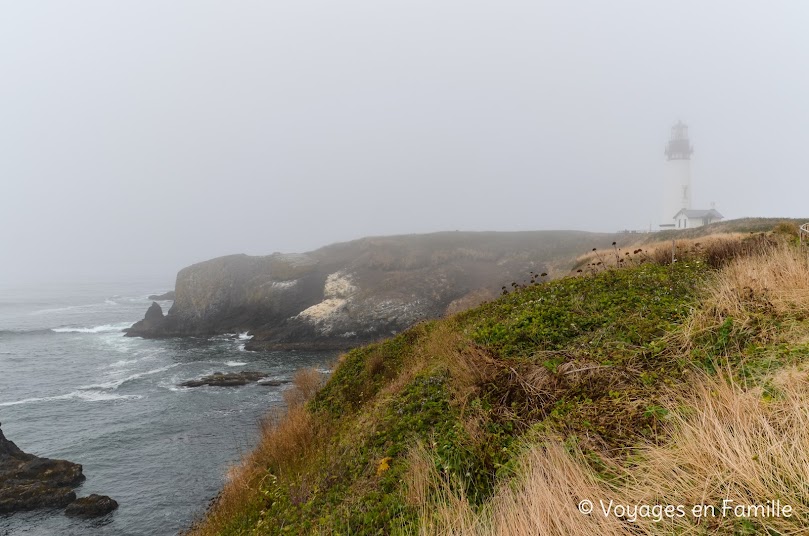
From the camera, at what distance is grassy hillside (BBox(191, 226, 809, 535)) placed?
3.13m

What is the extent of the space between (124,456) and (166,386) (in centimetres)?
1212

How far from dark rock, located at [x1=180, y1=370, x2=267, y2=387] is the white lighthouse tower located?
215 feet

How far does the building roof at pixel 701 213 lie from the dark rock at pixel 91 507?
2855 inches

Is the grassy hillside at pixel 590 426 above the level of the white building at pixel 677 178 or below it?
below

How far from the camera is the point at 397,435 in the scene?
725 centimetres

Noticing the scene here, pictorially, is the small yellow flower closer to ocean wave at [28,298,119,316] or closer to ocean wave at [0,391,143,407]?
ocean wave at [0,391,143,407]

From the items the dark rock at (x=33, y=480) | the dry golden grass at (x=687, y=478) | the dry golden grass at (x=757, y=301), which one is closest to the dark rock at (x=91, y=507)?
the dark rock at (x=33, y=480)

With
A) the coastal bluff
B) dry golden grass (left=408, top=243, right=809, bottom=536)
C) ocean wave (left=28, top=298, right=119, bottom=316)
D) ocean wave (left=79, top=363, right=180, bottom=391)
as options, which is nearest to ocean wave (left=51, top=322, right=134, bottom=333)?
the coastal bluff

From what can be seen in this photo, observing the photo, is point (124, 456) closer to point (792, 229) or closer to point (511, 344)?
point (511, 344)

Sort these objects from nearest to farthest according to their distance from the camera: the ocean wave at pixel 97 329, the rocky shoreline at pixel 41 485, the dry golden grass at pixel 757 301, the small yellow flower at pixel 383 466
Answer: the dry golden grass at pixel 757 301 → the small yellow flower at pixel 383 466 → the rocky shoreline at pixel 41 485 → the ocean wave at pixel 97 329

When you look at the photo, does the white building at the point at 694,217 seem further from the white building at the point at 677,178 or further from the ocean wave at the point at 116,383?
the ocean wave at the point at 116,383

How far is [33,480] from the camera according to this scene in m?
18.2

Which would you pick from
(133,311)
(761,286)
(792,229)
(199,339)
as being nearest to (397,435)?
(761,286)

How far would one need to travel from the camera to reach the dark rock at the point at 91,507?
53.5ft
